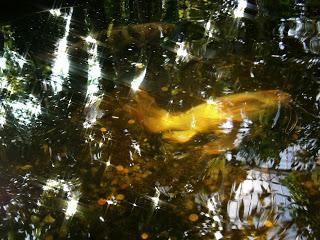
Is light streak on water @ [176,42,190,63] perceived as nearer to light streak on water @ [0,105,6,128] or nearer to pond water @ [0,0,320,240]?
pond water @ [0,0,320,240]

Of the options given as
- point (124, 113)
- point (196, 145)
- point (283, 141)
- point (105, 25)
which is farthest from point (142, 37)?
point (283, 141)

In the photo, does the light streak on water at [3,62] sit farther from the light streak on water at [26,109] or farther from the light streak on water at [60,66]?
the light streak on water at [26,109]

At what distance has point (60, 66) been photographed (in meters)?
5.48

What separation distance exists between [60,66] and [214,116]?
101 inches

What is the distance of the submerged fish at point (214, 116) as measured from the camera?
398 centimetres

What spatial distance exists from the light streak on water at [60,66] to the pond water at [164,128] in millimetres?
19

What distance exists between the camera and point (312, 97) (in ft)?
14.1

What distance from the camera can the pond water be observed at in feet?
10.4

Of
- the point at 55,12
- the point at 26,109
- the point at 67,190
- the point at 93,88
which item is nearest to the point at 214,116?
the point at 93,88

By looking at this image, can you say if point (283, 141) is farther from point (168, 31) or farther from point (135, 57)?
point (168, 31)

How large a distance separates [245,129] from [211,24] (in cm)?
306

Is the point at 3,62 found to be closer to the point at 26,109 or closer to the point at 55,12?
the point at 26,109

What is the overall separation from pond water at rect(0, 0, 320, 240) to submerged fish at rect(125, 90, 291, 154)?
0.02 metres

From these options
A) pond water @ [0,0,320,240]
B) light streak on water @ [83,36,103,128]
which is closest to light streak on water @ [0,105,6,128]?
pond water @ [0,0,320,240]
